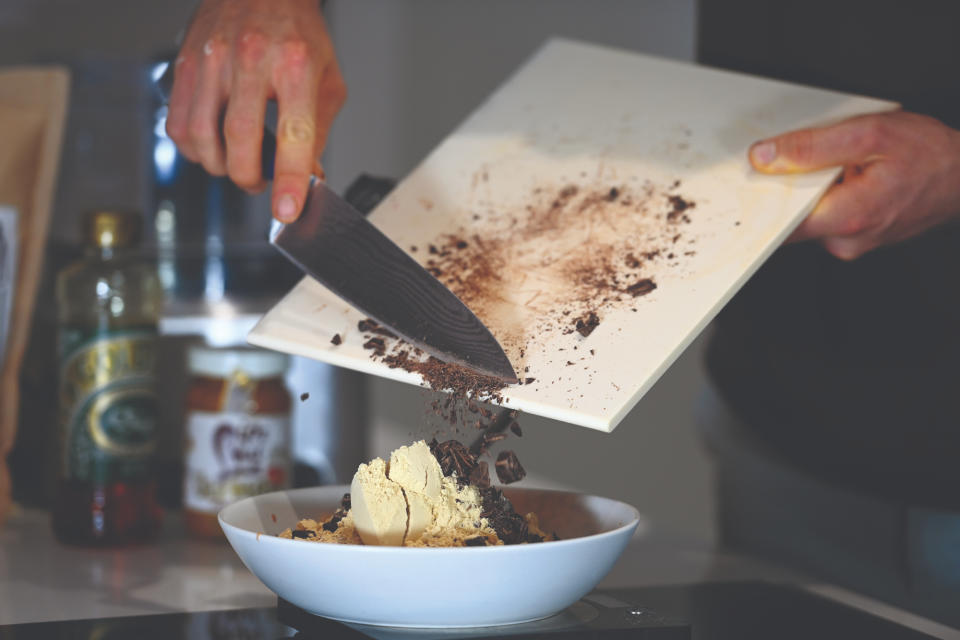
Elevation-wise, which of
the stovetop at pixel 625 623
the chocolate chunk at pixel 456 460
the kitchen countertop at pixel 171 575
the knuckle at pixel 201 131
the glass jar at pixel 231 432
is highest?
the knuckle at pixel 201 131

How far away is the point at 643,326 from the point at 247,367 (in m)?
0.48

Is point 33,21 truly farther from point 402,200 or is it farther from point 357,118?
point 402,200

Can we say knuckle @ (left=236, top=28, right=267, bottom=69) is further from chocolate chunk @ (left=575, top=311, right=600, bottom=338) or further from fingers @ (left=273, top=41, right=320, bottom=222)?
chocolate chunk @ (left=575, top=311, right=600, bottom=338)

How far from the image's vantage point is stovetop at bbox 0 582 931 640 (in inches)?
26.0

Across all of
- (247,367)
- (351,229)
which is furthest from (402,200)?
(247,367)

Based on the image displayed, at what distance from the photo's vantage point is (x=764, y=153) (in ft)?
2.77

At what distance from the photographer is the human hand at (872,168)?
2.77ft

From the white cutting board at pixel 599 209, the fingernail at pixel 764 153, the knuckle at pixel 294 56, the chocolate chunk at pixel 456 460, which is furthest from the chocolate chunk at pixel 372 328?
the fingernail at pixel 764 153

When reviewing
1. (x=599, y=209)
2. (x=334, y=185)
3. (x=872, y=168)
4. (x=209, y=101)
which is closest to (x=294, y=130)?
(x=209, y=101)

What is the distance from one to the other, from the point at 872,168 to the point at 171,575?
0.71m

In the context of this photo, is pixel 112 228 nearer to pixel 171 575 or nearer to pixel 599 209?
pixel 171 575

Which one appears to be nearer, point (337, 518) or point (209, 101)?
point (337, 518)

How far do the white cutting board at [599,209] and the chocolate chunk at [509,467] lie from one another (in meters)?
0.06

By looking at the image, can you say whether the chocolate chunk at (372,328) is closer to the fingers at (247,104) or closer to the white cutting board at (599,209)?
the white cutting board at (599,209)
